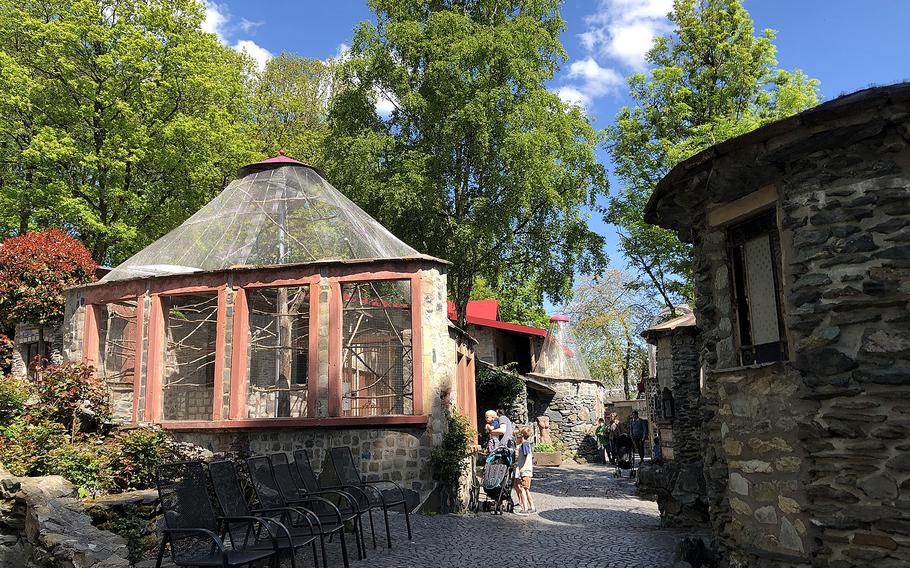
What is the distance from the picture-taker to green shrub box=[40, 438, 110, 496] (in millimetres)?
9211

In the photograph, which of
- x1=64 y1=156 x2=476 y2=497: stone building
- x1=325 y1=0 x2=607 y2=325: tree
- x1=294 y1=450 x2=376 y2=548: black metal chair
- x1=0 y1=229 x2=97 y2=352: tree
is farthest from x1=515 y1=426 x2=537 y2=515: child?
x1=0 y1=229 x2=97 y2=352: tree

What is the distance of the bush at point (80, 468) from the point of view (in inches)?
363

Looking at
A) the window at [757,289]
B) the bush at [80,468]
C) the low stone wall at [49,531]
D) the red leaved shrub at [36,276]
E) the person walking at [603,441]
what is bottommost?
the person walking at [603,441]

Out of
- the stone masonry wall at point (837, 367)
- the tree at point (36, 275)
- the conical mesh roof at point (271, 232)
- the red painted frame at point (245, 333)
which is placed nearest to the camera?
the stone masonry wall at point (837, 367)

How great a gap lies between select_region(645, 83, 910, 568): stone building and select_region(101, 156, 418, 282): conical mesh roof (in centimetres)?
763

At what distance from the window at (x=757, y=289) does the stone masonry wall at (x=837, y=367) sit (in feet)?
1.02

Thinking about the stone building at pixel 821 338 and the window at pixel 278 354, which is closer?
the stone building at pixel 821 338

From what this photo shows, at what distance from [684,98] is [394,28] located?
8.53 m

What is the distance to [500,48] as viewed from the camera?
18.6 metres

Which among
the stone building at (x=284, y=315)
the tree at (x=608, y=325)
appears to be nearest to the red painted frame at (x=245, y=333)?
the stone building at (x=284, y=315)

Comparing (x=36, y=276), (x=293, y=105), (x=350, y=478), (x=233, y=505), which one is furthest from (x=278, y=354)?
(x=293, y=105)

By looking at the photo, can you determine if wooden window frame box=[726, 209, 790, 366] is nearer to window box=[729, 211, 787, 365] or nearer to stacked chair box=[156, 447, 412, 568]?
window box=[729, 211, 787, 365]

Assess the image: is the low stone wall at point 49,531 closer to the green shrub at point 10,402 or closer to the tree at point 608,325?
the green shrub at point 10,402

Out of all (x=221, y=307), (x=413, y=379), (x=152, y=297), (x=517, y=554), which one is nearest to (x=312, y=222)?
(x=221, y=307)
